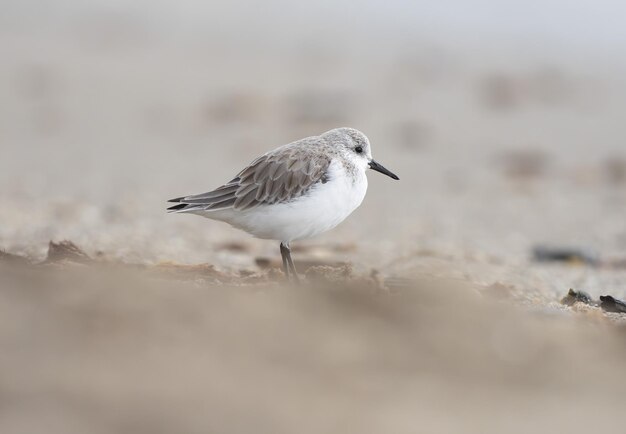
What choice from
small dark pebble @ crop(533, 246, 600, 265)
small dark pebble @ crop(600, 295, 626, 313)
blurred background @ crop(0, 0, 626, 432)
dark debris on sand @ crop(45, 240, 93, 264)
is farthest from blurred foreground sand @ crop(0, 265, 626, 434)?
small dark pebble @ crop(533, 246, 600, 265)

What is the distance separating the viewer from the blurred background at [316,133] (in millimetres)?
4074

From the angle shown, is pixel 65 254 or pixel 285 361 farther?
pixel 65 254

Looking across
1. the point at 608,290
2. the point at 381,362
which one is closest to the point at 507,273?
the point at 608,290

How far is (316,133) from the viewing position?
12.1 metres

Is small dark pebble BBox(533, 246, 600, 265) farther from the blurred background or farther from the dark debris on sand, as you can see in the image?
the dark debris on sand

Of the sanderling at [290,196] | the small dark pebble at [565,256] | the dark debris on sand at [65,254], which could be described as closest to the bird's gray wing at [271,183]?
the sanderling at [290,196]

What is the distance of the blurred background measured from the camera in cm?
407

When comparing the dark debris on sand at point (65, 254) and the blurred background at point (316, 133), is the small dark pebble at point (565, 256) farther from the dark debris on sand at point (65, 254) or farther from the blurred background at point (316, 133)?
the dark debris on sand at point (65, 254)

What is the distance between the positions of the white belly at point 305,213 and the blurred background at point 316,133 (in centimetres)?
67

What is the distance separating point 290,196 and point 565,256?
3038 mm

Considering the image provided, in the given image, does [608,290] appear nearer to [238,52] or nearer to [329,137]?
[329,137]

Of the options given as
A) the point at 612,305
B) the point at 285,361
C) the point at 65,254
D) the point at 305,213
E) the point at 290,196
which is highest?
the point at 290,196

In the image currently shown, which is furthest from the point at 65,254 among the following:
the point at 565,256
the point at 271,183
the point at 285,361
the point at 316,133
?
the point at 316,133

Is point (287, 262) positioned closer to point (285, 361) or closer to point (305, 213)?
point (305, 213)
